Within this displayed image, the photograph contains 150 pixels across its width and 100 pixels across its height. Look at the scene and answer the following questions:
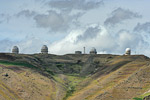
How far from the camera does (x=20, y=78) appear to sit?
132125 mm

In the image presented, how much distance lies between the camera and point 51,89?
136m

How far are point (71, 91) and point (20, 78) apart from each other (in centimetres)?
2392

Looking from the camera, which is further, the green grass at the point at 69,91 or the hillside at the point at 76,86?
the green grass at the point at 69,91

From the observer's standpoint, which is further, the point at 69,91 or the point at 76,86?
the point at 76,86

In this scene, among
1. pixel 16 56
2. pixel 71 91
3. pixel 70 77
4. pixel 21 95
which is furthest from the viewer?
pixel 16 56

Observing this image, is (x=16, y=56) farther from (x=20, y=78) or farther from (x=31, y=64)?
(x=20, y=78)

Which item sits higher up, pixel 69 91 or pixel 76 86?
pixel 76 86

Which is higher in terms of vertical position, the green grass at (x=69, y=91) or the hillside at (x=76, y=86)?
the hillside at (x=76, y=86)

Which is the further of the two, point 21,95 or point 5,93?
point 21,95

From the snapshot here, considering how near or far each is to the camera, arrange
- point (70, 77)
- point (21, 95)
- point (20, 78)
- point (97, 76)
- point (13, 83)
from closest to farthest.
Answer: point (21, 95) < point (13, 83) < point (20, 78) < point (97, 76) < point (70, 77)

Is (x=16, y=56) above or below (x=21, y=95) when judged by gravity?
above

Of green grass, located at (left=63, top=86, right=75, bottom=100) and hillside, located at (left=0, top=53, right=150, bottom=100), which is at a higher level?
hillside, located at (left=0, top=53, right=150, bottom=100)

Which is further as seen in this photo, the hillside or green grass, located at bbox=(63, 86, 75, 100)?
green grass, located at bbox=(63, 86, 75, 100)

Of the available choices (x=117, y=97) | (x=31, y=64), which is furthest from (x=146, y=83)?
(x=31, y=64)
